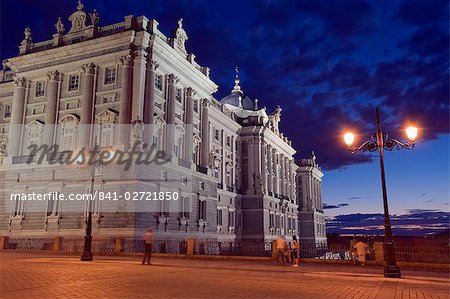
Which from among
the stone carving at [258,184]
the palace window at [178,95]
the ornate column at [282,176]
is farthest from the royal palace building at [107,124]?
the ornate column at [282,176]

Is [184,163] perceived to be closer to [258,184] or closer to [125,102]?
[125,102]

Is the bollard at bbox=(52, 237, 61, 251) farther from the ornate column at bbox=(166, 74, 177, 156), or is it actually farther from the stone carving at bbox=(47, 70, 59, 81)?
the stone carving at bbox=(47, 70, 59, 81)

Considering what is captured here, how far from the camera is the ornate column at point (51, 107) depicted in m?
38.9

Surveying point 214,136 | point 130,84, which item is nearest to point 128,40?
point 130,84

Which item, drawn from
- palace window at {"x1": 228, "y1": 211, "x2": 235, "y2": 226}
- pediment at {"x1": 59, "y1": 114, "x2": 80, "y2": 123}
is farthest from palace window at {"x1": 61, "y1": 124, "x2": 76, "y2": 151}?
palace window at {"x1": 228, "y1": 211, "x2": 235, "y2": 226}

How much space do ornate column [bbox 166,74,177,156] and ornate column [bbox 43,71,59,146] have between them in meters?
10.8

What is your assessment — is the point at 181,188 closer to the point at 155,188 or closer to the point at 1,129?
the point at 155,188

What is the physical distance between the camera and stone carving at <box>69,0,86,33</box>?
1607 inches

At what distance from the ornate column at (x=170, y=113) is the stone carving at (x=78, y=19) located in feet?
33.2

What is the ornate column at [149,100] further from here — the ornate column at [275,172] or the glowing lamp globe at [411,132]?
the ornate column at [275,172]

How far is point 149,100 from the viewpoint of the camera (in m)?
37.2

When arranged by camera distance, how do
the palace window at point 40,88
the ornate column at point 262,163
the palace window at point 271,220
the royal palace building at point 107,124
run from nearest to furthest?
the royal palace building at point 107,124, the palace window at point 40,88, the ornate column at point 262,163, the palace window at point 271,220

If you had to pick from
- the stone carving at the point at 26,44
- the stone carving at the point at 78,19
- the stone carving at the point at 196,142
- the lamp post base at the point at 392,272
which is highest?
the stone carving at the point at 78,19

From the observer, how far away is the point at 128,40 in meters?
37.4
